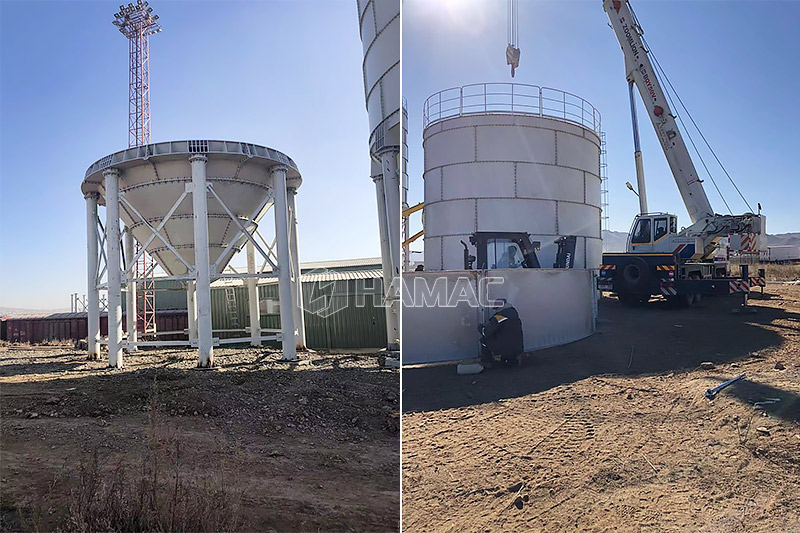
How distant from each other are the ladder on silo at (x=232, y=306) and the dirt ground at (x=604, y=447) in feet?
37.0

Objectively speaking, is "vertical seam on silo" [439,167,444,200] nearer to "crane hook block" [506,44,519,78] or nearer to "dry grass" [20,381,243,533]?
"crane hook block" [506,44,519,78]

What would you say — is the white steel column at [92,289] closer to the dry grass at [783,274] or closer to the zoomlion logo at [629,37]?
the zoomlion logo at [629,37]

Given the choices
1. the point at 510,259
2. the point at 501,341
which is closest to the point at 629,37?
the point at 510,259

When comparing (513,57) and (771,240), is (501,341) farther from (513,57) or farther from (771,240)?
(771,240)

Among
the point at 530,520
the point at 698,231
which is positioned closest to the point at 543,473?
the point at 530,520

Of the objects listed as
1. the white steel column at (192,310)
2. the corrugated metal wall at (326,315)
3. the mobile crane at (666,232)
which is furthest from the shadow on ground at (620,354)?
the white steel column at (192,310)

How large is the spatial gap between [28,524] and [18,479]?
85cm

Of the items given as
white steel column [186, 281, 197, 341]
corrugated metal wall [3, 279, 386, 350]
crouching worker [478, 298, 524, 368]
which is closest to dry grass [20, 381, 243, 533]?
crouching worker [478, 298, 524, 368]

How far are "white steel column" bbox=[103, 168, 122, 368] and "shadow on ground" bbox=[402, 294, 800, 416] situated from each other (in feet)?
20.8

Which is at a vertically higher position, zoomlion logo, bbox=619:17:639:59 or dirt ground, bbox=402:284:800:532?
zoomlion logo, bbox=619:17:639:59

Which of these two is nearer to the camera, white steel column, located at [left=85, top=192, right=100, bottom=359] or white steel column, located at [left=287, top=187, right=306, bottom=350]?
white steel column, located at [left=85, top=192, right=100, bottom=359]

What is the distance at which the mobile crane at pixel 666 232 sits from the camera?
1083cm

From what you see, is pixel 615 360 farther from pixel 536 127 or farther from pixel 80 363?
pixel 80 363

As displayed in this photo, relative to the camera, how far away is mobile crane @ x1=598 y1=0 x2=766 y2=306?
35.5ft
